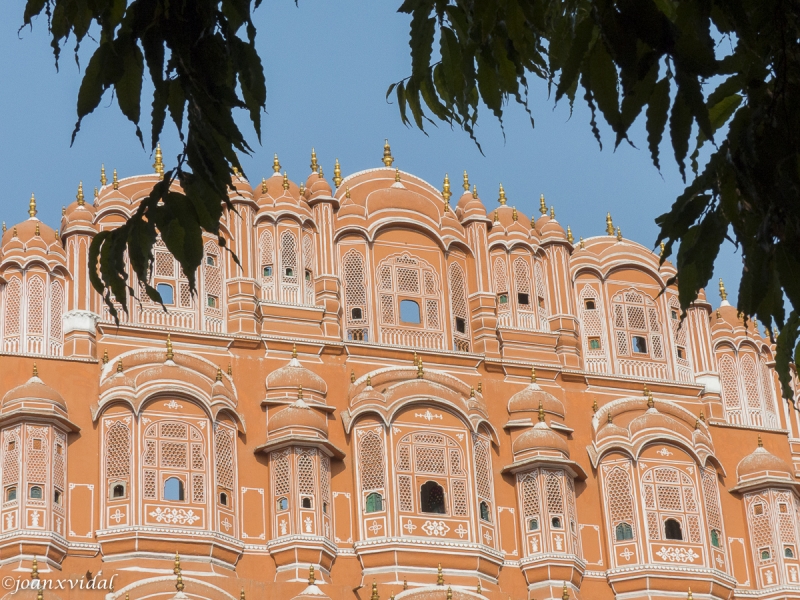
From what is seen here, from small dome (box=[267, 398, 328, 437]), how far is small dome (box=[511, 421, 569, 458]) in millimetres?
3223

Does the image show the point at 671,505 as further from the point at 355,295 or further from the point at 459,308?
the point at 355,295

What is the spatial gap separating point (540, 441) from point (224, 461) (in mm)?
5012

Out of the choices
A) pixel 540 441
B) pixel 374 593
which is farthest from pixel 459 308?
pixel 374 593

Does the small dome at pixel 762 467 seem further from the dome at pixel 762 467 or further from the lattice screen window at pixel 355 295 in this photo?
the lattice screen window at pixel 355 295

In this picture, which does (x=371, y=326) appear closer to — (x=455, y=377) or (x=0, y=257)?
(x=455, y=377)

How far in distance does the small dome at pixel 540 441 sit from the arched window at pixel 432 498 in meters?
1.71

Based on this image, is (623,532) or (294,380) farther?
(623,532)

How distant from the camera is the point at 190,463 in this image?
74.3 ft

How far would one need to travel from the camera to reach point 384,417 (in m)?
23.7

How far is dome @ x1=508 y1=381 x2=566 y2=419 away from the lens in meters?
25.1

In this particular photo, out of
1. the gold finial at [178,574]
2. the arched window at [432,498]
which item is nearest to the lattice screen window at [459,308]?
the arched window at [432,498]

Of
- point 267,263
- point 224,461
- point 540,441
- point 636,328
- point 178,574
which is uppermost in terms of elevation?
point 267,263

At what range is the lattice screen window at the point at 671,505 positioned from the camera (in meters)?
24.8

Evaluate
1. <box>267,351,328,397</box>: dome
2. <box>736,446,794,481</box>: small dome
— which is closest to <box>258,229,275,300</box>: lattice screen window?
<box>267,351,328,397</box>: dome
